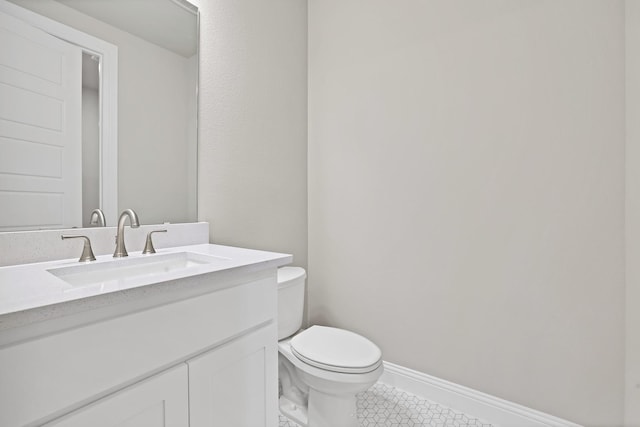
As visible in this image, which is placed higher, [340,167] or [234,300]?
[340,167]

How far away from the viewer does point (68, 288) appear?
2.28ft

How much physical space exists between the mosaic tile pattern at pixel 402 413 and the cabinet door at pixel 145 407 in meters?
0.88

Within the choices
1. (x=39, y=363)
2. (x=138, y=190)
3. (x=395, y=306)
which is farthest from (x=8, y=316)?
(x=395, y=306)

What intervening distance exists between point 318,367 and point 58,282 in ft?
3.12

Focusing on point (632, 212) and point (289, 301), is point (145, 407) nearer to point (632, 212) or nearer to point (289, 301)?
point (289, 301)

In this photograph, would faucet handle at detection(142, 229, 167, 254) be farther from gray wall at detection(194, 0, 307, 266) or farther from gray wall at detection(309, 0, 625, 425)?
gray wall at detection(309, 0, 625, 425)

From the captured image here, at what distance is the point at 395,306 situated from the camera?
5.65 feet

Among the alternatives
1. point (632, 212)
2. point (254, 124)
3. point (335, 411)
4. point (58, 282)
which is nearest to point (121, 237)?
point (58, 282)

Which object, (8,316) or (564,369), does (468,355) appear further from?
(8,316)

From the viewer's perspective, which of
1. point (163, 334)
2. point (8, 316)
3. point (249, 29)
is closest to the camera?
A: point (8, 316)

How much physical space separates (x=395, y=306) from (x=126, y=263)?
135cm

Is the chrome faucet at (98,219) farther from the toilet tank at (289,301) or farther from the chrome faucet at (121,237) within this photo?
the toilet tank at (289,301)

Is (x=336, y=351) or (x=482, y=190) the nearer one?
(x=336, y=351)

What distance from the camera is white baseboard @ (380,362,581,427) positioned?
134 centimetres
